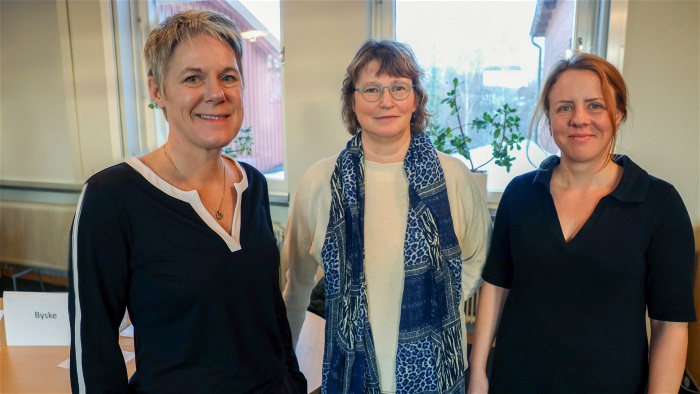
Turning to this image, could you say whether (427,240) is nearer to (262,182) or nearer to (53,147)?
(262,182)

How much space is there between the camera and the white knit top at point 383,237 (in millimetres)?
1372

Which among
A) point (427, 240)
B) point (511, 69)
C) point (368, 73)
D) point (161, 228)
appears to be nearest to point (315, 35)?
point (511, 69)

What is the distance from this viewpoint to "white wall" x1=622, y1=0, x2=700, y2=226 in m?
2.41

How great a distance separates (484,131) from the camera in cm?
301

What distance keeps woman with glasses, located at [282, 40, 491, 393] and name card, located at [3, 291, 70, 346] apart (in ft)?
3.11

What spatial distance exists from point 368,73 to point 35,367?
140 centimetres

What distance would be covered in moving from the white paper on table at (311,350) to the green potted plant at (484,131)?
119 cm

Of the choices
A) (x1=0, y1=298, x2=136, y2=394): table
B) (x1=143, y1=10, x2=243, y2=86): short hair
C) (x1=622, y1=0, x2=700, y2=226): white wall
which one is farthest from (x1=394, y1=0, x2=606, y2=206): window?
(x1=0, y1=298, x2=136, y2=394): table

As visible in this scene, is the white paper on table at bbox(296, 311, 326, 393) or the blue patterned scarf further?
the white paper on table at bbox(296, 311, 326, 393)

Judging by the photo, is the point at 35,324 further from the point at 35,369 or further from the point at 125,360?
the point at 125,360

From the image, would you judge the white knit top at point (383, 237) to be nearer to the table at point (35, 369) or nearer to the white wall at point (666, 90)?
the table at point (35, 369)

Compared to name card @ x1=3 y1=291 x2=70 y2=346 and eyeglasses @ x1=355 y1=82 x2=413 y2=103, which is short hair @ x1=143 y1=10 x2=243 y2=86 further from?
name card @ x1=3 y1=291 x2=70 y2=346

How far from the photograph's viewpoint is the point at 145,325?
39.7 inches

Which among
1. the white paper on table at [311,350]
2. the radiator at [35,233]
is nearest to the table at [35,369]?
the white paper on table at [311,350]
